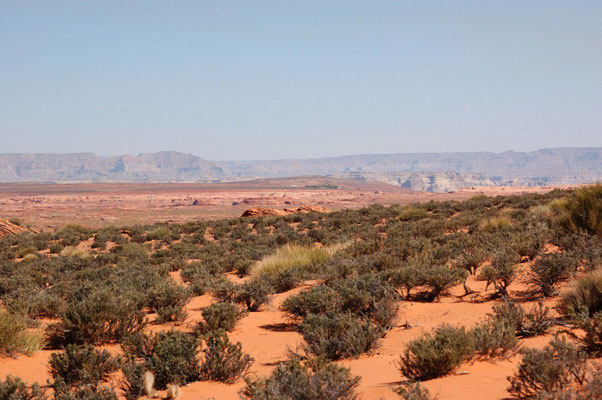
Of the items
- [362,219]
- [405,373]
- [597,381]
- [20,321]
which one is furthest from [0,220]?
[597,381]

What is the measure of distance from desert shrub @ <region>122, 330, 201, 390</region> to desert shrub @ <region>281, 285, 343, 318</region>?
7.94 feet

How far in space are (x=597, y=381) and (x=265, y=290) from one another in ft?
21.5

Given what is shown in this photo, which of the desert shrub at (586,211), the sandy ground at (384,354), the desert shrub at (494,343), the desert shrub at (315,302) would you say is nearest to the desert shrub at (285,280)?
the sandy ground at (384,354)

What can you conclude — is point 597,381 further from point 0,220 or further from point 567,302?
point 0,220

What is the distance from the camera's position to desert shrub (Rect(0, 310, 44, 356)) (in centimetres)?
667

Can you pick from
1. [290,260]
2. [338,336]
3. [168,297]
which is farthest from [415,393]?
[290,260]

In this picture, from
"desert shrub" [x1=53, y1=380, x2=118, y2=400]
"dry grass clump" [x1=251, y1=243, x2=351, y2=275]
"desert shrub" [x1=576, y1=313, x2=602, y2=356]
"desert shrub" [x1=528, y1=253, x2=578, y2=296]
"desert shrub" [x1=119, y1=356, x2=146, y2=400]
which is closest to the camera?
"desert shrub" [x1=53, y1=380, x2=118, y2=400]

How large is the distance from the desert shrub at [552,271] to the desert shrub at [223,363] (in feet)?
16.9

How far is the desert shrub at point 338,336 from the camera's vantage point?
20.1 ft

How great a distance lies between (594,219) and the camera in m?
11.0

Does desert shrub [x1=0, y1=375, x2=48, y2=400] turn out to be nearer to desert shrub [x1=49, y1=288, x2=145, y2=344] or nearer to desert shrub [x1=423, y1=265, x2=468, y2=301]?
desert shrub [x1=49, y1=288, x2=145, y2=344]

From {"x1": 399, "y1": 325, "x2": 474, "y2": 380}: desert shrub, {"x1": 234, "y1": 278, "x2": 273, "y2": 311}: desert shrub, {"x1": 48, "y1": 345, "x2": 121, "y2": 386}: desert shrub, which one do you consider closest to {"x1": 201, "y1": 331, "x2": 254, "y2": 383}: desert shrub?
{"x1": 48, "y1": 345, "x2": 121, "y2": 386}: desert shrub

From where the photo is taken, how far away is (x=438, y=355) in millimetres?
4883

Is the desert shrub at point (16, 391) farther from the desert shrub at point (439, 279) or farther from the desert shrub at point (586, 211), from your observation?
the desert shrub at point (586, 211)
